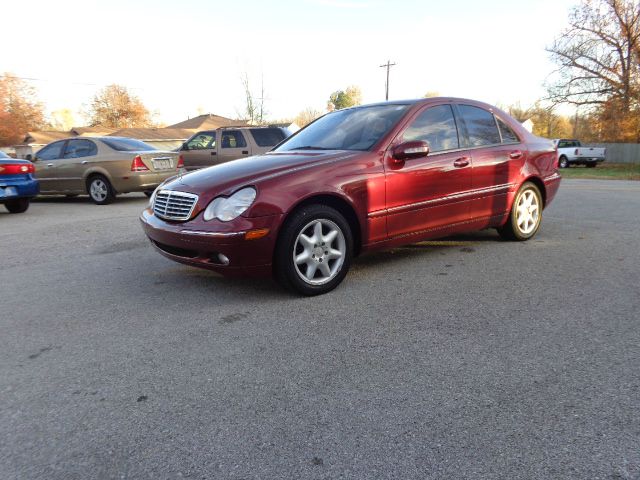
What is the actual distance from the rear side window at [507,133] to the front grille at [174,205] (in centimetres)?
344

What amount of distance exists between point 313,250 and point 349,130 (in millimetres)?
1497

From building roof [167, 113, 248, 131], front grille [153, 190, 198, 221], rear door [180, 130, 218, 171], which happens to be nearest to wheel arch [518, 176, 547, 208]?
front grille [153, 190, 198, 221]

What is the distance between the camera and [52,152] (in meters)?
11.1

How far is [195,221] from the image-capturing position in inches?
144

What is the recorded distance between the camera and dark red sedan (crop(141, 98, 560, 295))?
141 inches

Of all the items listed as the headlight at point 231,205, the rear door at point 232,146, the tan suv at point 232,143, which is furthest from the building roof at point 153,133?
the headlight at point 231,205

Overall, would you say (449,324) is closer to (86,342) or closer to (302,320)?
(302,320)

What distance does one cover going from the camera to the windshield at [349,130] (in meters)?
4.40

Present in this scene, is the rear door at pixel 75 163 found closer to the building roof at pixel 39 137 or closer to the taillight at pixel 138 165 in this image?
the taillight at pixel 138 165

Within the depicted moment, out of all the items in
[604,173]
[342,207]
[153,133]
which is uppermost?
[153,133]

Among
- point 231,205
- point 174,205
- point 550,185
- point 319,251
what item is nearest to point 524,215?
point 550,185

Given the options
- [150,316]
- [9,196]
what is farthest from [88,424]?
[9,196]

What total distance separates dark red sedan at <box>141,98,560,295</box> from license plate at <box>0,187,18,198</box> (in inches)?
232

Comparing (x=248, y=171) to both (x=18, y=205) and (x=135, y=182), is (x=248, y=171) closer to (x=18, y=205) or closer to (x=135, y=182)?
(x=135, y=182)
